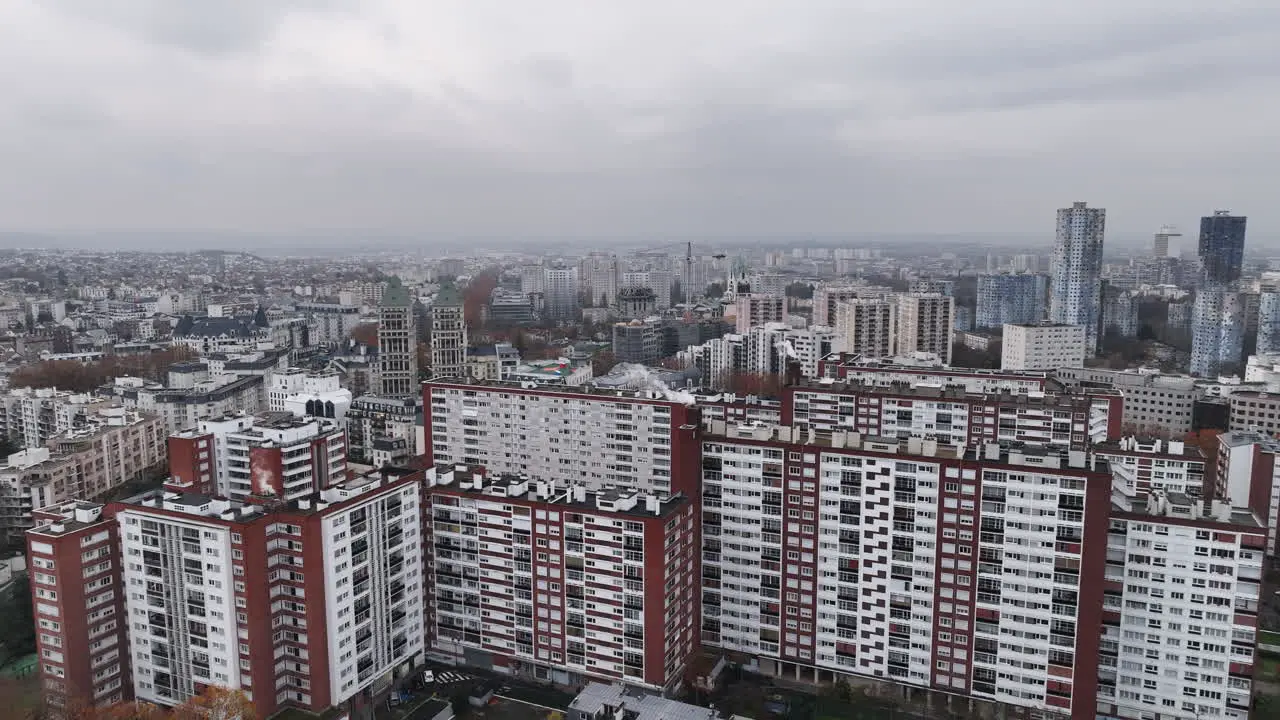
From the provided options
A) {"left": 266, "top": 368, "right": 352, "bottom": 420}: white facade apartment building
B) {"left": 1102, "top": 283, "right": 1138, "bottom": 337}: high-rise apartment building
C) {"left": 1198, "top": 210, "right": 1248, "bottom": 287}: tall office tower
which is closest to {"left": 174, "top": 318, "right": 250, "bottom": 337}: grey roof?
{"left": 266, "top": 368, "right": 352, "bottom": 420}: white facade apartment building

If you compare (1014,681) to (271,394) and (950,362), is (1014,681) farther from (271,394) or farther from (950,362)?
(950,362)

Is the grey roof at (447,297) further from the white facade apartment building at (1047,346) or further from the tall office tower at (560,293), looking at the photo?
the tall office tower at (560,293)

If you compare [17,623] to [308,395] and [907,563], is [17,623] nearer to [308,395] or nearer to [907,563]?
[308,395]

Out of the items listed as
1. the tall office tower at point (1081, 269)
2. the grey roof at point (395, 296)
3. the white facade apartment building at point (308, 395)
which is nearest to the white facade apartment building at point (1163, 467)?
the white facade apartment building at point (308, 395)

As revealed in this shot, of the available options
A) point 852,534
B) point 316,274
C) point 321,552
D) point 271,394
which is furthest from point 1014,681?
point 316,274

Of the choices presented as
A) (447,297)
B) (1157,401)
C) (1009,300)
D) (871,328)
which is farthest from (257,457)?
(1009,300)
